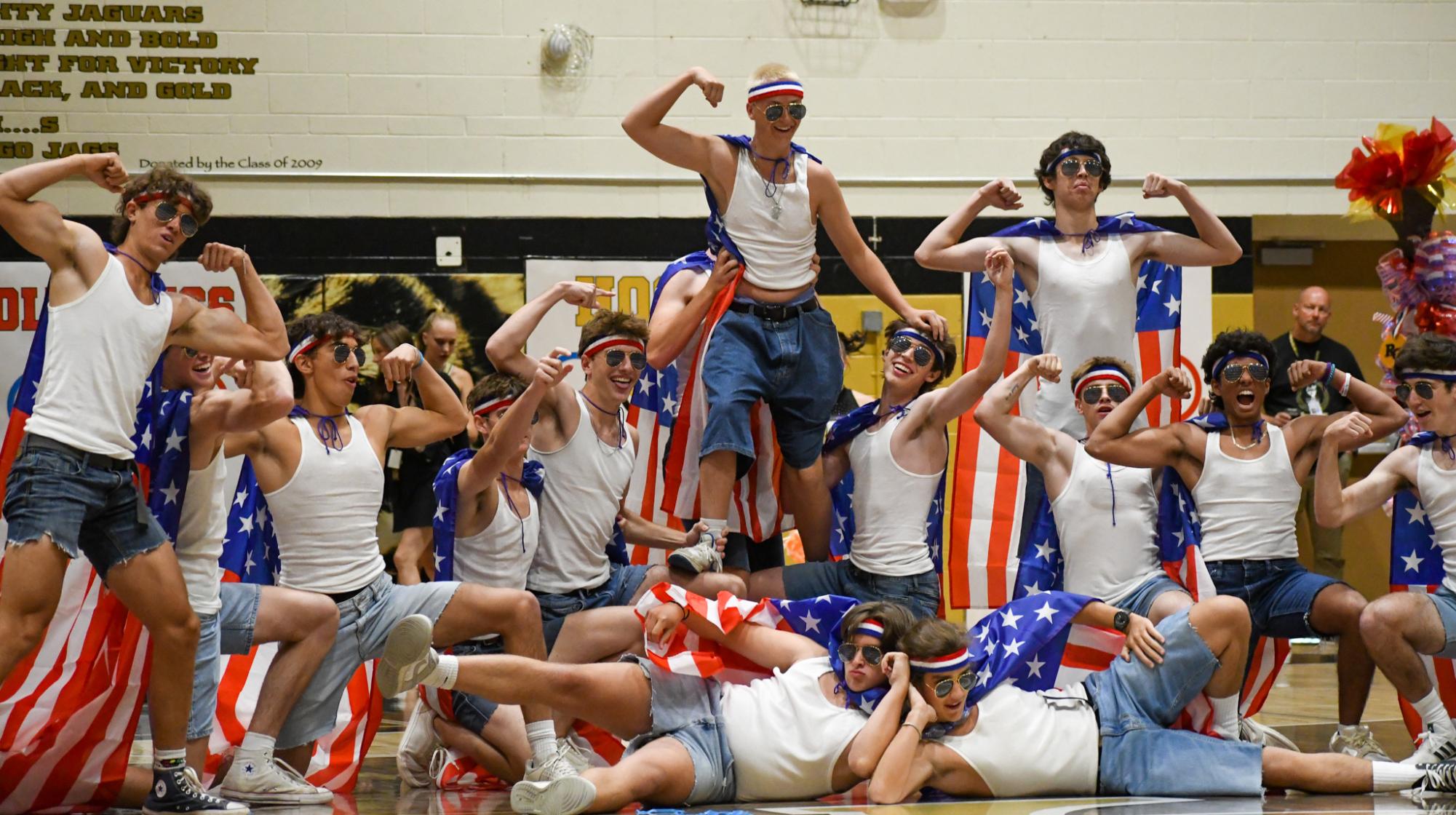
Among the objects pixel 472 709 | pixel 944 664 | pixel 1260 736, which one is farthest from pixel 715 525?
pixel 1260 736

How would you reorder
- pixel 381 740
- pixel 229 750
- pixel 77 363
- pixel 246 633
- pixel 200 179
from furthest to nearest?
pixel 200 179 < pixel 381 740 < pixel 229 750 < pixel 246 633 < pixel 77 363

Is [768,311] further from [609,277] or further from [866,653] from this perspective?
[609,277]

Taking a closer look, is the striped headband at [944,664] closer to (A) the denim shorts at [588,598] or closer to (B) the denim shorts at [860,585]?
(B) the denim shorts at [860,585]

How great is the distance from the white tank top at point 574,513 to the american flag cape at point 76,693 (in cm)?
136

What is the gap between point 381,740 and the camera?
6.07m

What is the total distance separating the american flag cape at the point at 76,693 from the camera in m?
4.28

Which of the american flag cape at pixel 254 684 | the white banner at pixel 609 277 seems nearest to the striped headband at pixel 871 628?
the american flag cape at pixel 254 684

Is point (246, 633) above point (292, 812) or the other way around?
above

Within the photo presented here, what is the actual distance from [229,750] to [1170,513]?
3.45 m

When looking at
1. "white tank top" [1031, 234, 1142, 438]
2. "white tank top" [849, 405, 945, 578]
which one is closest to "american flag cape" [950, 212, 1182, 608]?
"white tank top" [1031, 234, 1142, 438]

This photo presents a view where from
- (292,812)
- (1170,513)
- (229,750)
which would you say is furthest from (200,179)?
(1170,513)

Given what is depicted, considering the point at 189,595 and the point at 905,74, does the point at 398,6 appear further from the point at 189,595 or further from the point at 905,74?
the point at 189,595

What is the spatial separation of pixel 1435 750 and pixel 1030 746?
148 cm

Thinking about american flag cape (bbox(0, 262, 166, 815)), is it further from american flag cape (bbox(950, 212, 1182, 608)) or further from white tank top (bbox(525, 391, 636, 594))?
american flag cape (bbox(950, 212, 1182, 608))
